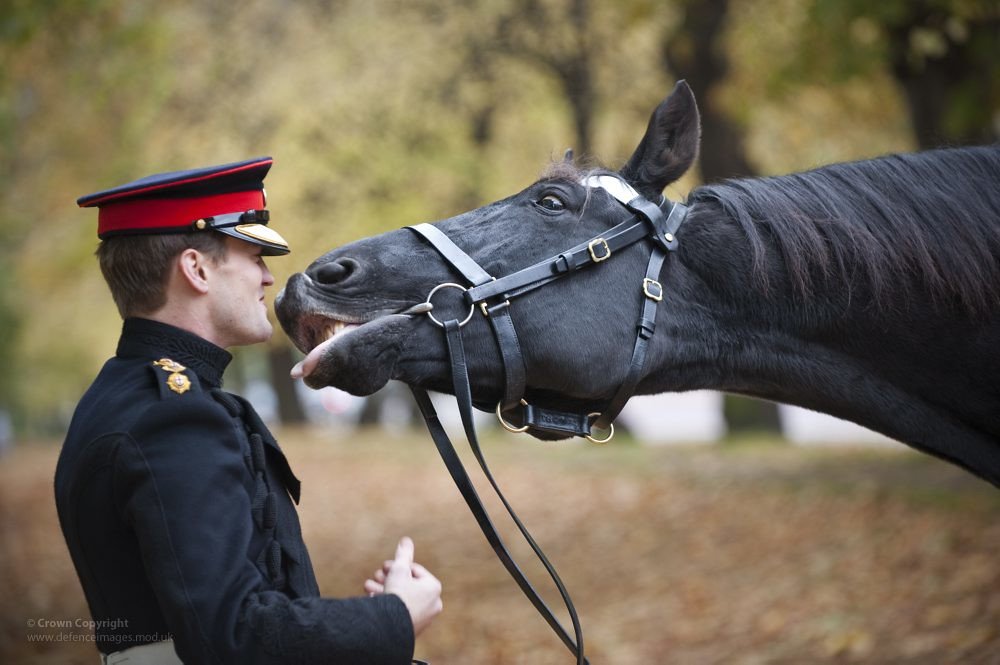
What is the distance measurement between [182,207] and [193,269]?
151mm

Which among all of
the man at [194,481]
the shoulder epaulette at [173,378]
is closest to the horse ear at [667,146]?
the man at [194,481]

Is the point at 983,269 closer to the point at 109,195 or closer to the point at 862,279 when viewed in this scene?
the point at 862,279

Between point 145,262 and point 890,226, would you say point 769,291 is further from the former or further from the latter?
point 145,262

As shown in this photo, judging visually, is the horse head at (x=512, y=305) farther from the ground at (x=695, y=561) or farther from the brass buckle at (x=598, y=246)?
the ground at (x=695, y=561)

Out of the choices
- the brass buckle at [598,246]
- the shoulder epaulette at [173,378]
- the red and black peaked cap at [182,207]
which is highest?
the red and black peaked cap at [182,207]

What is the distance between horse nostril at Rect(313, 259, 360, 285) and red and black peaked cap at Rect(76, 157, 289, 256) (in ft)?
0.92

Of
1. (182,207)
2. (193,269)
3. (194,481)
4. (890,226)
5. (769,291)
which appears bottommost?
(769,291)

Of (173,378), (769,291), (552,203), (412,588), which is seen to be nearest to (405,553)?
(412,588)

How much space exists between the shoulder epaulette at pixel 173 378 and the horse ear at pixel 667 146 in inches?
59.5

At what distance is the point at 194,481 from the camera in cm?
195

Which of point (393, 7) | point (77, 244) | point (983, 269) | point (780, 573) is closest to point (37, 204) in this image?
point (77, 244)

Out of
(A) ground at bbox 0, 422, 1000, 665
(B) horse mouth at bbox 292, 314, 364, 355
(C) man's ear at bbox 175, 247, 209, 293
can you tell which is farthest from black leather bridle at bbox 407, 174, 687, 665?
(A) ground at bbox 0, 422, 1000, 665

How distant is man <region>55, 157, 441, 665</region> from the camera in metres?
1.90

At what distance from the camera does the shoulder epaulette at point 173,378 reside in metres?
Answer: 2.07
